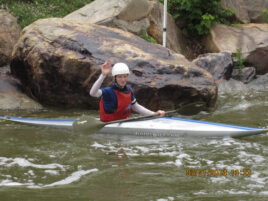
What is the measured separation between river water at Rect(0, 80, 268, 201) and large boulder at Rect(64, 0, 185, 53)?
504 cm

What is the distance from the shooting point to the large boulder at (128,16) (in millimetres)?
9695

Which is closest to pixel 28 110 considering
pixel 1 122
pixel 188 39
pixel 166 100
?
pixel 1 122

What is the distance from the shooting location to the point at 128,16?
10000mm

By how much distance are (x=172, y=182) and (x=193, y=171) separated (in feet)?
1.29

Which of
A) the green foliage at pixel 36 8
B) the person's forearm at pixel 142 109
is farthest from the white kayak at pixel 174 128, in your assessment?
the green foliage at pixel 36 8

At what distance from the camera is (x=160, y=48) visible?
23.6ft

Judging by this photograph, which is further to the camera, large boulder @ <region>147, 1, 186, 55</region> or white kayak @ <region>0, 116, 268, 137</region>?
large boulder @ <region>147, 1, 186, 55</region>

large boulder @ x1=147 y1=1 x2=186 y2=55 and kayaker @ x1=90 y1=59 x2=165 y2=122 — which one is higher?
large boulder @ x1=147 y1=1 x2=186 y2=55

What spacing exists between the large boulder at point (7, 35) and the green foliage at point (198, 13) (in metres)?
5.27

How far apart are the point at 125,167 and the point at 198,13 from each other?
8746 mm

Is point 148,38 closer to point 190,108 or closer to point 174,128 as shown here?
point 190,108

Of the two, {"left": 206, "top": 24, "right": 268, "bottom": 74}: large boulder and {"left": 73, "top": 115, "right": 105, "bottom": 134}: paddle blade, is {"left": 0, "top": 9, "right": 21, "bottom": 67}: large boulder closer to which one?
{"left": 73, "top": 115, "right": 105, "bottom": 134}: paddle blade
